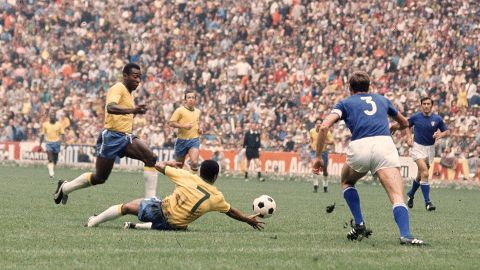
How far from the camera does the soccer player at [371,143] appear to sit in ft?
41.6

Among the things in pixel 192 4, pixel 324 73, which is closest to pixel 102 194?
pixel 324 73

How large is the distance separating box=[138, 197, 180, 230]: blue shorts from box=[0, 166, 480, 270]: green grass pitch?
0.38 m

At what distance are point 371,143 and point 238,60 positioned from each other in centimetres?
3329

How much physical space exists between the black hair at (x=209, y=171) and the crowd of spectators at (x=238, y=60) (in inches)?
929

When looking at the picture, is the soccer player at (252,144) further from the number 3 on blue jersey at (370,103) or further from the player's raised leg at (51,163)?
the number 3 on blue jersey at (370,103)

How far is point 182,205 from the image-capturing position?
1356cm

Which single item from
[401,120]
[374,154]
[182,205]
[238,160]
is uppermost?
[401,120]

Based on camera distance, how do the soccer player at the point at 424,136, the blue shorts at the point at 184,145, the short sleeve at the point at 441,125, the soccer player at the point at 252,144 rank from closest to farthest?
the soccer player at the point at 424,136, the short sleeve at the point at 441,125, the blue shorts at the point at 184,145, the soccer player at the point at 252,144

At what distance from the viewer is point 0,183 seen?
2725 cm

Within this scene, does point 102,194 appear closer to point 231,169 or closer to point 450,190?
point 450,190

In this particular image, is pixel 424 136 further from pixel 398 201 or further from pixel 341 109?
pixel 398 201

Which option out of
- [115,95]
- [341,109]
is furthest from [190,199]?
[115,95]

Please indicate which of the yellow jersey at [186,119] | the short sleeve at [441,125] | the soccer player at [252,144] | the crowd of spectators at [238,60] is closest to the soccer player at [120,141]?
the yellow jersey at [186,119]

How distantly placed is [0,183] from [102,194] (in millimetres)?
4852
